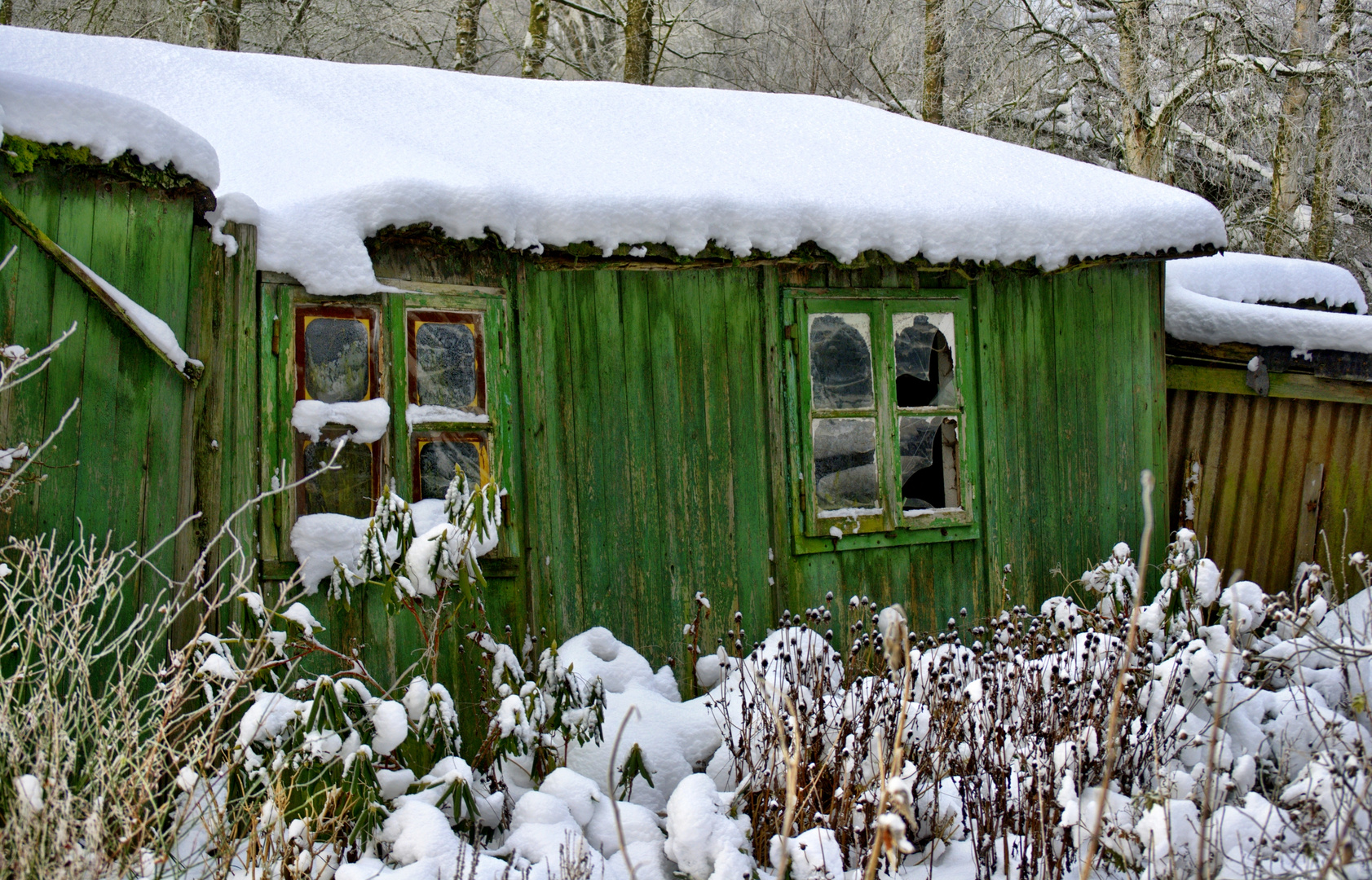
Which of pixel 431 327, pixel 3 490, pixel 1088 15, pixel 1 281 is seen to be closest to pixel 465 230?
pixel 431 327

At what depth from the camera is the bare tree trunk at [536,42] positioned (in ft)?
36.0

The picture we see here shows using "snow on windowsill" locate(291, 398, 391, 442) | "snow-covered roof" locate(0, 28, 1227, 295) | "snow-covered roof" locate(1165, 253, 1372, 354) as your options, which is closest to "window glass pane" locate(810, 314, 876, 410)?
"snow-covered roof" locate(0, 28, 1227, 295)

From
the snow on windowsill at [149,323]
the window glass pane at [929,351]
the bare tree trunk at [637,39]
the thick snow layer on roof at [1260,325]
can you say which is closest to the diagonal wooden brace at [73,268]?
the snow on windowsill at [149,323]

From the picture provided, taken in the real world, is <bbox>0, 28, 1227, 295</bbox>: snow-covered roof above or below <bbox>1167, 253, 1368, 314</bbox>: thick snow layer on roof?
above

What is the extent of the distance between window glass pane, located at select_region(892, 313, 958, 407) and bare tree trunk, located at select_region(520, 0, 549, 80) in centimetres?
734

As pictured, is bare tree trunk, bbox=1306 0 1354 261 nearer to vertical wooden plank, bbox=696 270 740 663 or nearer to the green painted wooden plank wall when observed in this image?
vertical wooden plank, bbox=696 270 740 663

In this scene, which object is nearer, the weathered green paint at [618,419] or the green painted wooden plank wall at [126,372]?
the green painted wooden plank wall at [126,372]

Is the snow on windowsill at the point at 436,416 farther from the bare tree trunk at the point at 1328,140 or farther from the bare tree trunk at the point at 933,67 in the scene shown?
the bare tree trunk at the point at 1328,140

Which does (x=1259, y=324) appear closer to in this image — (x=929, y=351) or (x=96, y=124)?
(x=929, y=351)

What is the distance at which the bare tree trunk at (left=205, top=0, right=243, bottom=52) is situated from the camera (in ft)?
34.8

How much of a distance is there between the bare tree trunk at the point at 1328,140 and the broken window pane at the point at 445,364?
10788mm

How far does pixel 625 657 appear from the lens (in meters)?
4.23

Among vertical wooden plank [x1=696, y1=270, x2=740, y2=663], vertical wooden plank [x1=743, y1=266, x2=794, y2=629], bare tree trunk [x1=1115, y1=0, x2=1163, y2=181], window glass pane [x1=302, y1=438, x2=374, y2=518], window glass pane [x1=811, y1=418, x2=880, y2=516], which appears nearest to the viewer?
window glass pane [x1=302, y1=438, x2=374, y2=518]

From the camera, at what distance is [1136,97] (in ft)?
34.4
